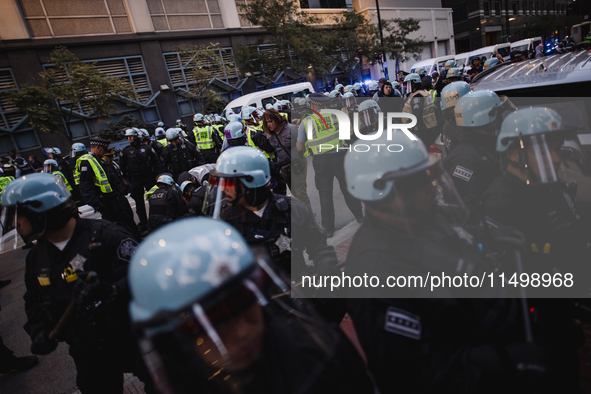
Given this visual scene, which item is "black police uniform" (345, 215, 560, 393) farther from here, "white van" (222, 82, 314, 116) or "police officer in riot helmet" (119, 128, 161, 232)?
"white van" (222, 82, 314, 116)

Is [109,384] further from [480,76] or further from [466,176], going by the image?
[480,76]

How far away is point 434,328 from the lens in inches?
47.6

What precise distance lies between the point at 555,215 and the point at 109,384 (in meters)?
3.03

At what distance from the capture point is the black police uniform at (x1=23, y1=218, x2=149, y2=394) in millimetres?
1945

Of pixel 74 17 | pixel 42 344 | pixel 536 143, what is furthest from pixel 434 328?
pixel 74 17

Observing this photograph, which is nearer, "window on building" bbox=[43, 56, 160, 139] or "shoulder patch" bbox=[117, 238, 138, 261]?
"shoulder patch" bbox=[117, 238, 138, 261]

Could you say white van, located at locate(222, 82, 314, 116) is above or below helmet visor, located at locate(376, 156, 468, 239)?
above

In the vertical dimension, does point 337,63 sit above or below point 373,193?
above

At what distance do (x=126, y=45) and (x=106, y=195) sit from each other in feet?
66.7

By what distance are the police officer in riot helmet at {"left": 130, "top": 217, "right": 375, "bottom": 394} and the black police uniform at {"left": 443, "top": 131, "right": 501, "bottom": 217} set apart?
5.38 feet

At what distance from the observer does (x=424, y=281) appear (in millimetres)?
1228

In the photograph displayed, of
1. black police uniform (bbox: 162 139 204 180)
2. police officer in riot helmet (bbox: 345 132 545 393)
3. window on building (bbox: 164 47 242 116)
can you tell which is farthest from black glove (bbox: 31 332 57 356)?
window on building (bbox: 164 47 242 116)

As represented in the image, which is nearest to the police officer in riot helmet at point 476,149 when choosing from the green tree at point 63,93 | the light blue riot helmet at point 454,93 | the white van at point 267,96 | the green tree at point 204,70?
the light blue riot helmet at point 454,93

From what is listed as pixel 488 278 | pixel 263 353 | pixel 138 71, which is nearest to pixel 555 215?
pixel 488 278
